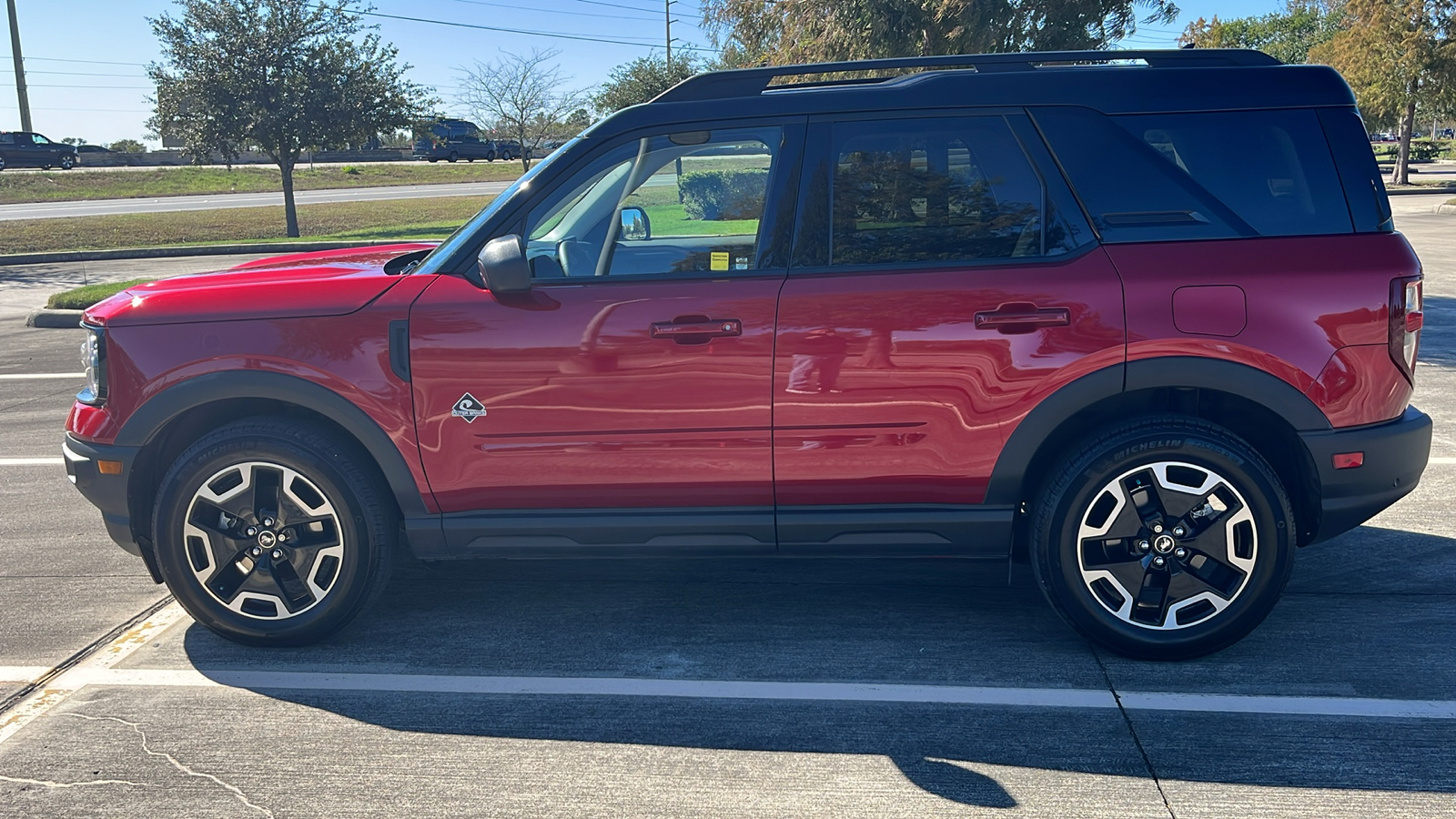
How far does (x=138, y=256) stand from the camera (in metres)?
20.8

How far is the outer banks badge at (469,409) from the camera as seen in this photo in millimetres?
3844

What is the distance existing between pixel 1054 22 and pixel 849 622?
9781 mm

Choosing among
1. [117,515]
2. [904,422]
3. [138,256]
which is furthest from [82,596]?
[138,256]

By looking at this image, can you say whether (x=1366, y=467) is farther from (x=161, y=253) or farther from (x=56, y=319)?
(x=161, y=253)

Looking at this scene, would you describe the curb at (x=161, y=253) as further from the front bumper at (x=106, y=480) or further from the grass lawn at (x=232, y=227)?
the front bumper at (x=106, y=480)

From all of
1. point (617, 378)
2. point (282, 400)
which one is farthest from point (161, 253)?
point (617, 378)

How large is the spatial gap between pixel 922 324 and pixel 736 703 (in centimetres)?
136

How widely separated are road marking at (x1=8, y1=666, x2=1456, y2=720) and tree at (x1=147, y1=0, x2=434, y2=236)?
2134cm

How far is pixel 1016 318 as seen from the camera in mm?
3680

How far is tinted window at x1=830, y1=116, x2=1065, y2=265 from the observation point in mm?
3775

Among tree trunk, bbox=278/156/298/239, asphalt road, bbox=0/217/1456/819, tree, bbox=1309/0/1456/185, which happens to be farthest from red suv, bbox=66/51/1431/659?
tree, bbox=1309/0/1456/185

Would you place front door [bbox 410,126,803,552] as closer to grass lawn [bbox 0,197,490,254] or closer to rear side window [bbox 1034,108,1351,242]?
rear side window [bbox 1034,108,1351,242]

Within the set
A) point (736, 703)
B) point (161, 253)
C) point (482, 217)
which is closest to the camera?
point (736, 703)

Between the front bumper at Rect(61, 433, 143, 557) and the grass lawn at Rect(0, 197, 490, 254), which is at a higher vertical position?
the grass lawn at Rect(0, 197, 490, 254)
